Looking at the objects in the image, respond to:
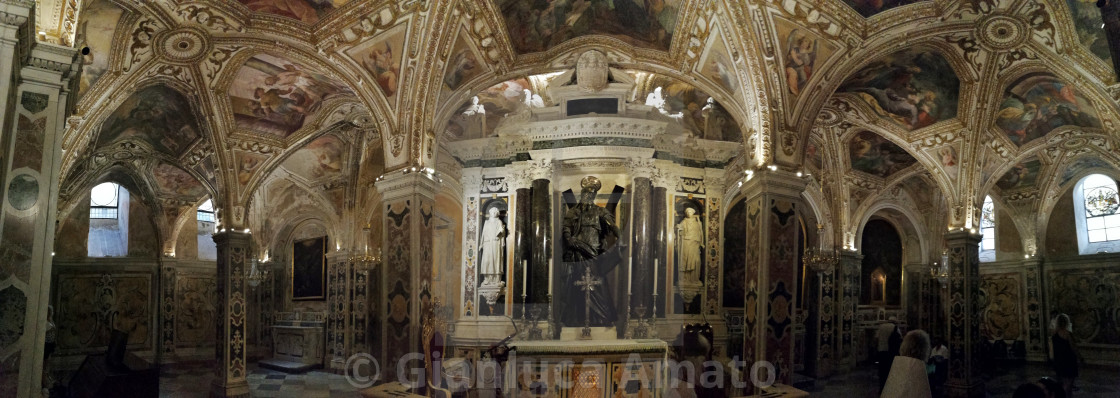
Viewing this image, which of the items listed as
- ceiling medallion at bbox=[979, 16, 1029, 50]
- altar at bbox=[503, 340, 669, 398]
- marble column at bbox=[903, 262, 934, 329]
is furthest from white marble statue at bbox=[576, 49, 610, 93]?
marble column at bbox=[903, 262, 934, 329]

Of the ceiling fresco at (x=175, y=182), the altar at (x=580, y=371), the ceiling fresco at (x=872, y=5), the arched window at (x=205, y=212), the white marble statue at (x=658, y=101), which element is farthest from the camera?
the arched window at (x=205, y=212)

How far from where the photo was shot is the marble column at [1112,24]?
870 centimetres

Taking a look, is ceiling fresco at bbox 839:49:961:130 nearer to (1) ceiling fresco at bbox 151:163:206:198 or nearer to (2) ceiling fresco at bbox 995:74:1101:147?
(2) ceiling fresco at bbox 995:74:1101:147

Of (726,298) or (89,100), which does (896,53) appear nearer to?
(726,298)

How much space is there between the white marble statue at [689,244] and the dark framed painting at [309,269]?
10002 mm

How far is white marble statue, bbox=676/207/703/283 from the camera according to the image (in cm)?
1538

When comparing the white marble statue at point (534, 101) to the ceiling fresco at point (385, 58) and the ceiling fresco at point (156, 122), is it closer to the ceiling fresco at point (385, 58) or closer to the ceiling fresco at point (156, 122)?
the ceiling fresco at point (385, 58)

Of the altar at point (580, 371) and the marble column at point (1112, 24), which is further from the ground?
the marble column at point (1112, 24)

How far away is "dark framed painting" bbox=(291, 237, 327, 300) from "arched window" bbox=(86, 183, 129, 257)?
4238 millimetres

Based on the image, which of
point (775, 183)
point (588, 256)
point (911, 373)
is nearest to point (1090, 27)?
point (775, 183)

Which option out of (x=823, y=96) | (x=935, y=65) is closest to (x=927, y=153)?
(x=935, y=65)

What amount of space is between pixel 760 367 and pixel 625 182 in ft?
19.7

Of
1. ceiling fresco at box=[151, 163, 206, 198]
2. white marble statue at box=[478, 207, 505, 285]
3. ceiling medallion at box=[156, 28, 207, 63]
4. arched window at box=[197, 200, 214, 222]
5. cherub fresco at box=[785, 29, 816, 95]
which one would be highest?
ceiling medallion at box=[156, 28, 207, 63]

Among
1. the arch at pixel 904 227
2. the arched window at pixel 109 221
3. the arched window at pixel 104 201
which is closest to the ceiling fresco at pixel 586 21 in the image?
the arch at pixel 904 227
